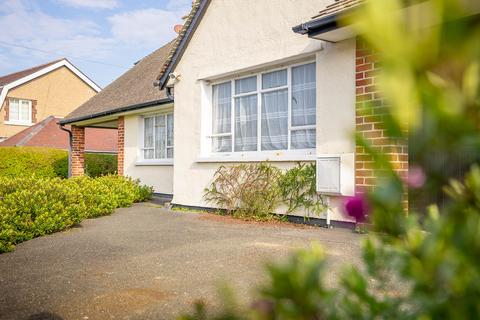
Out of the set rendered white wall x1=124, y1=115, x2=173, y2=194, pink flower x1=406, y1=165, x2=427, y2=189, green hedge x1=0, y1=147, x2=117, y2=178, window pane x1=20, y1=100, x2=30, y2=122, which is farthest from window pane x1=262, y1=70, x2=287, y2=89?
window pane x1=20, y1=100, x2=30, y2=122

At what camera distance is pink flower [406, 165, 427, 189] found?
2.33ft

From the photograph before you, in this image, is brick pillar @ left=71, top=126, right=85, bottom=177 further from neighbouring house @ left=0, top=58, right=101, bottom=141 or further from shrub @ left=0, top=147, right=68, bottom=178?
neighbouring house @ left=0, top=58, right=101, bottom=141

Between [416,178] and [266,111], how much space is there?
8.01 meters

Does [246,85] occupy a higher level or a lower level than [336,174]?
higher

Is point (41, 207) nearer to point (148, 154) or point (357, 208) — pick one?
point (148, 154)

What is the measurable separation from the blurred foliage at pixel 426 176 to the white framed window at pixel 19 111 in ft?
115

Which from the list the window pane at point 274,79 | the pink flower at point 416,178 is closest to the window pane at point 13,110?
the window pane at point 274,79

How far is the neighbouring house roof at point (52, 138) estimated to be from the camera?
28797 millimetres

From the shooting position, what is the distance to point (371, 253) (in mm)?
907

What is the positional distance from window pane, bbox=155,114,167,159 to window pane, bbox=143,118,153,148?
0.88 ft

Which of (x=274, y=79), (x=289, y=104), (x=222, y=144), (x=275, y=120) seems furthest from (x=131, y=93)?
(x=289, y=104)

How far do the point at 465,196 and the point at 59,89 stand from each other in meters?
36.2

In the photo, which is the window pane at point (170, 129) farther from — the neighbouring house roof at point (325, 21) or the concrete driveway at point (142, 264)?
the neighbouring house roof at point (325, 21)

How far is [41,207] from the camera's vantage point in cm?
728
